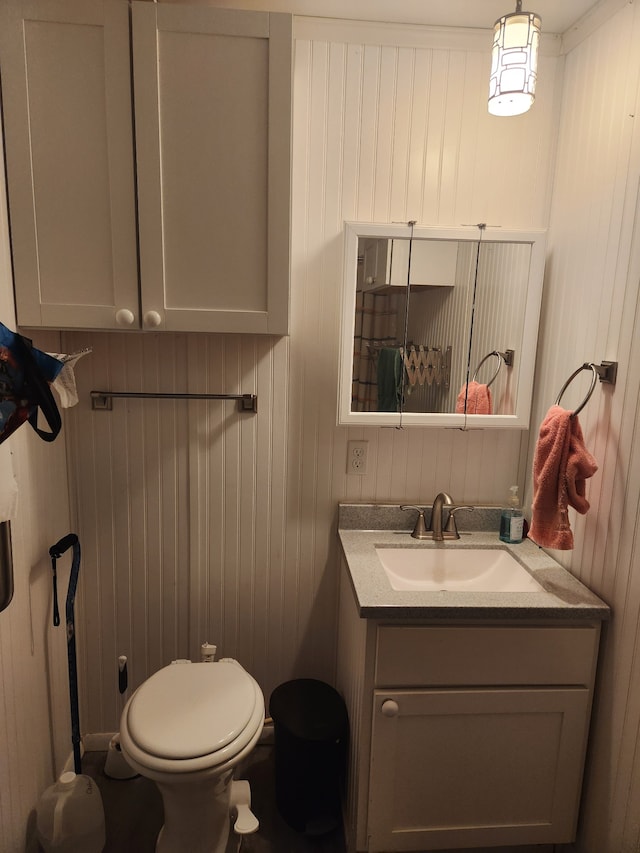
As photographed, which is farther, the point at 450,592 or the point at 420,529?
the point at 420,529

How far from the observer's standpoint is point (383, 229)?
161cm

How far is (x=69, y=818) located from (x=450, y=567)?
129 cm

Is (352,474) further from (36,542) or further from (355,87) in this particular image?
(355,87)

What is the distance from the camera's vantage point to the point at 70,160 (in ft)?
4.42

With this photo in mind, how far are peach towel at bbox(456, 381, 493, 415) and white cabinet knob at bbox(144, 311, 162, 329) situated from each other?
3.07 ft

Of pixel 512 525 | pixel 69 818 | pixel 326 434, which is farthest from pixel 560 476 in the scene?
pixel 69 818

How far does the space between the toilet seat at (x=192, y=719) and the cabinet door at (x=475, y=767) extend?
0.35 meters

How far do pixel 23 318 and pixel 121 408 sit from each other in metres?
0.43

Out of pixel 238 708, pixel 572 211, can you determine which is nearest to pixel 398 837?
pixel 238 708

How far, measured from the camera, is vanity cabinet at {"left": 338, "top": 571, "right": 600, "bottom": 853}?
4.50 ft

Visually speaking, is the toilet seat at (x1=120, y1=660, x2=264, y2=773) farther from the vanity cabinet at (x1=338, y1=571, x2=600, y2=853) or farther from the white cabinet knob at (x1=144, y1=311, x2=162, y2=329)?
the white cabinet knob at (x1=144, y1=311, x2=162, y2=329)

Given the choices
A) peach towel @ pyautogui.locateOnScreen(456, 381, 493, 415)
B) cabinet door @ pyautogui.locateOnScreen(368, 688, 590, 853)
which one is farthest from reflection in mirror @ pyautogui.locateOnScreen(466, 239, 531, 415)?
cabinet door @ pyautogui.locateOnScreen(368, 688, 590, 853)

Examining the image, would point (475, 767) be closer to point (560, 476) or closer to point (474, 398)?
point (560, 476)

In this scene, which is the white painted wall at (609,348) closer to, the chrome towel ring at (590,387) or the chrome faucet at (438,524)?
the chrome towel ring at (590,387)
